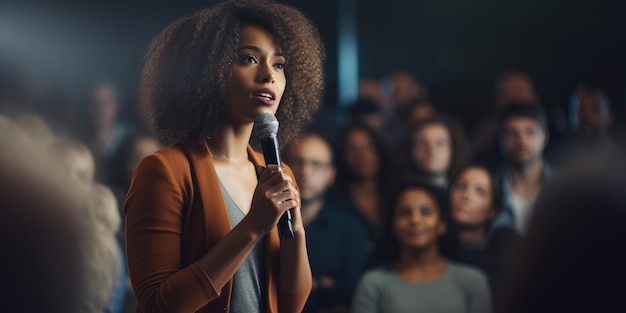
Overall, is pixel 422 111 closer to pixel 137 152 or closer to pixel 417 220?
pixel 417 220

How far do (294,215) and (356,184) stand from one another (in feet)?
5.32

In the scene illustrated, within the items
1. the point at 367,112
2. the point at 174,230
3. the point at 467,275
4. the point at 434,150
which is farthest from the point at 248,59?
the point at 367,112

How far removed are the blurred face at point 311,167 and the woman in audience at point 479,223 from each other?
1.56 feet

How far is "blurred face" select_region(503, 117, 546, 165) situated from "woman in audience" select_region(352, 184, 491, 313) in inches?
22.1

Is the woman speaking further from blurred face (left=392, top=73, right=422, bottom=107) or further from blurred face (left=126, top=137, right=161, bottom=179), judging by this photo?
blurred face (left=392, top=73, right=422, bottom=107)

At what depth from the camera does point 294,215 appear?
1.25 m

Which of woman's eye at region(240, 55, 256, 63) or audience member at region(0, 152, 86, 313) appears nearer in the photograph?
woman's eye at region(240, 55, 256, 63)

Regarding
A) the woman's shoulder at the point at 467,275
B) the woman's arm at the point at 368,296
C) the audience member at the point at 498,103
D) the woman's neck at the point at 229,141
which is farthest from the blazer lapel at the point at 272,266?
the audience member at the point at 498,103

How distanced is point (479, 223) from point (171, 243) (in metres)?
1.77

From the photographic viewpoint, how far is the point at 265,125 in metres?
1.27

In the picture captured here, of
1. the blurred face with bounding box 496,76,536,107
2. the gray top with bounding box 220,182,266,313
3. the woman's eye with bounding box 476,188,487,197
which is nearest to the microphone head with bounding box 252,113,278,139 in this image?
the gray top with bounding box 220,182,266,313

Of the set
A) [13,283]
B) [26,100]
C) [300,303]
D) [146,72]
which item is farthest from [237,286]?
[26,100]

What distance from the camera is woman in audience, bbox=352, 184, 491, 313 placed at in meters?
2.36

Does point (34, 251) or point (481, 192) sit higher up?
point (481, 192)
